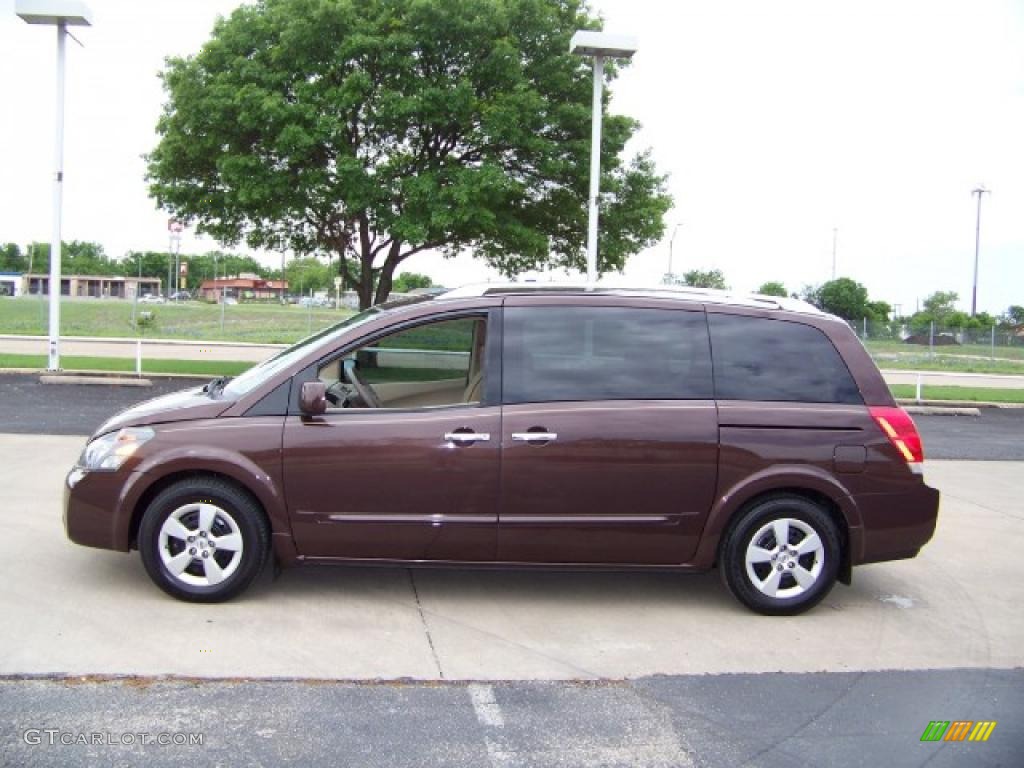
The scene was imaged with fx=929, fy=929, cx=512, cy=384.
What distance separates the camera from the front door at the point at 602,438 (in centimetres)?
490

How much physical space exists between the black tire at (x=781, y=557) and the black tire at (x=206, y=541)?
2542 millimetres

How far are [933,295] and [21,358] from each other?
68113 millimetres

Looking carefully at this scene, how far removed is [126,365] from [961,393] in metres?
17.3

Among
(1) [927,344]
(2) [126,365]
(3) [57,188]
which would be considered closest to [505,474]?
(3) [57,188]

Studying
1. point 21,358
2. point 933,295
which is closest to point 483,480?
point 21,358

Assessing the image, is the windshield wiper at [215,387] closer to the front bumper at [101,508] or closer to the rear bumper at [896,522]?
the front bumper at [101,508]

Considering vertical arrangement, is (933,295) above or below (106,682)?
above

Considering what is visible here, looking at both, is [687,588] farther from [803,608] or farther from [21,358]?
A: [21,358]

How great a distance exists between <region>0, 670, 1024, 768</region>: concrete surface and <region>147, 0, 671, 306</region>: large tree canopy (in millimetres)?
13539

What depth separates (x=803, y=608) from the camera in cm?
512

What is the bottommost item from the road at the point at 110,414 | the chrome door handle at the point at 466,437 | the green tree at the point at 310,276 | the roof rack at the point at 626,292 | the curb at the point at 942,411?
the road at the point at 110,414

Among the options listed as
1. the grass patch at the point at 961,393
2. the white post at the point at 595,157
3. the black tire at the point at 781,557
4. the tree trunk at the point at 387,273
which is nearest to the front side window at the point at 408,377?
the black tire at the point at 781,557

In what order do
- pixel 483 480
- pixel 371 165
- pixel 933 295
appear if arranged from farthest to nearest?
pixel 933 295
pixel 371 165
pixel 483 480

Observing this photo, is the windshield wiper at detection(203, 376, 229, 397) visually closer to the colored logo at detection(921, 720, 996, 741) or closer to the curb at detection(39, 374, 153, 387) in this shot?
the colored logo at detection(921, 720, 996, 741)
